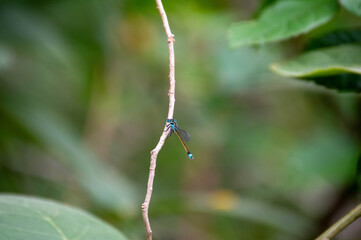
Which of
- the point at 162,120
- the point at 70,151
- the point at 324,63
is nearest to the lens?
the point at 324,63

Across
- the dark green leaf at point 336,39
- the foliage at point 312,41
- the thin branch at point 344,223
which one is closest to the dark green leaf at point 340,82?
the foliage at point 312,41

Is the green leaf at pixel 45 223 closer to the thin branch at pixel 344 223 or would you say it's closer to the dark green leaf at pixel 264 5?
the thin branch at pixel 344 223

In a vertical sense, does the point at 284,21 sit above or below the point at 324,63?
above

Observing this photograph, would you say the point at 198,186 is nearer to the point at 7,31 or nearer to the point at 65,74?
the point at 65,74

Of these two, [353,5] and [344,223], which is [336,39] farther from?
[344,223]

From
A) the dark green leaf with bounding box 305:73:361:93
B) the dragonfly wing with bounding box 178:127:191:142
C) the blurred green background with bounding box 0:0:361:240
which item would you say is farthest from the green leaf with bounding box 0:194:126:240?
the blurred green background with bounding box 0:0:361:240

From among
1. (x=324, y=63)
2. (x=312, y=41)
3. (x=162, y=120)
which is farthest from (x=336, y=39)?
(x=162, y=120)

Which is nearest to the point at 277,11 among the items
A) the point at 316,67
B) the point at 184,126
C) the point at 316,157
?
the point at 316,67
